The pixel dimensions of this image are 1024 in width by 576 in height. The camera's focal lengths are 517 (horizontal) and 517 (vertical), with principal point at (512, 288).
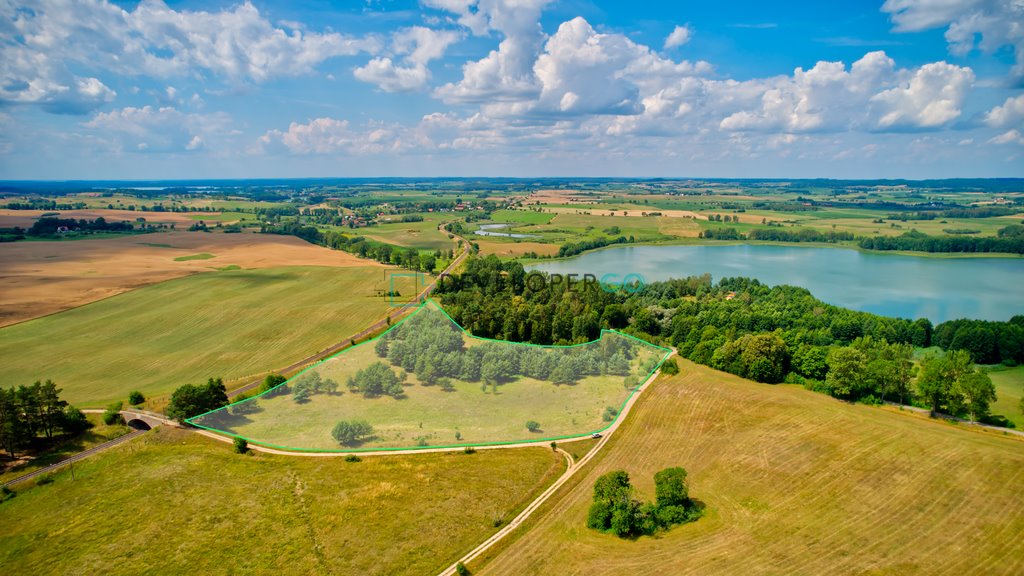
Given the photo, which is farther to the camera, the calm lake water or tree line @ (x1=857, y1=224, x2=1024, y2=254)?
tree line @ (x1=857, y1=224, x2=1024, y2=254)

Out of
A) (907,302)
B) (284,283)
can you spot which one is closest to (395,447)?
(284,283)

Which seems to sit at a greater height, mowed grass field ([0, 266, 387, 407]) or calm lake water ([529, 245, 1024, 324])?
calm lake water ([529, 245, 1024, 324])

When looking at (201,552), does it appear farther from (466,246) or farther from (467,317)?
(466,246)

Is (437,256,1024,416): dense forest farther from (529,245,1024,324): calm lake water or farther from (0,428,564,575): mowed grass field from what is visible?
(0,428,564,575): mowed grass field

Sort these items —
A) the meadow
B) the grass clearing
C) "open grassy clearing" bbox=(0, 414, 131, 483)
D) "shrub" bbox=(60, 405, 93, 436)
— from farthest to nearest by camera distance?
the meadow, the grass clearing, "shrub" bbox=(60, 405, 93, 436), "open grassy clearing" bbox=(0, 414, 131, 483)

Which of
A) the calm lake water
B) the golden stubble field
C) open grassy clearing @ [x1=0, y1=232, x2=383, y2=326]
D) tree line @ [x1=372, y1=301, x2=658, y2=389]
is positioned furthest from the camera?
the golden stubble field

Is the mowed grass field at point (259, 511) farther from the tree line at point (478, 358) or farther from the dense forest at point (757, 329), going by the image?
the dense forest at point (757, 329)

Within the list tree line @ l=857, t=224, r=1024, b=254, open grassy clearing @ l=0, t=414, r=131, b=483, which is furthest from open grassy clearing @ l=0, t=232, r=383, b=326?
tree line @ l=857, t=224, r=1024, b=254
